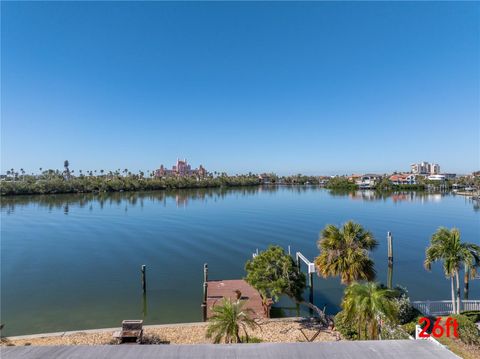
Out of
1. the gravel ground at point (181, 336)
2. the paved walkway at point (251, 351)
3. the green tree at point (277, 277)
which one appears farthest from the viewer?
the green tree at point (277, 277)

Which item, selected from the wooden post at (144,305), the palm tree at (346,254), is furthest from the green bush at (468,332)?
the wooden post at (144,305)

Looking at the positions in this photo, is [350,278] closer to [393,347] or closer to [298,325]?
[298,325]

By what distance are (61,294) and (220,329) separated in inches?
692

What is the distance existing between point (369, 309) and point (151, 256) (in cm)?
2787

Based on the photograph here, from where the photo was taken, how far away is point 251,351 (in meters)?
6.55

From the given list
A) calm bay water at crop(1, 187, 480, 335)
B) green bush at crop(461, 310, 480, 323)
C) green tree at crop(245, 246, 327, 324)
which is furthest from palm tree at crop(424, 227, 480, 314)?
calm bay water at crop(1, 187, 480, 335)

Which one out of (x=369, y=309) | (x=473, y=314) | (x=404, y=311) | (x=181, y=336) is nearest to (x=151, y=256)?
(x=181, y=336)

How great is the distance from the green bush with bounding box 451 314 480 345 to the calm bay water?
8.73 metres

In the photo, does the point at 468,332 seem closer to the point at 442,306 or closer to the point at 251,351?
the point at 442,306

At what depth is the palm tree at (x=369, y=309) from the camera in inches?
380

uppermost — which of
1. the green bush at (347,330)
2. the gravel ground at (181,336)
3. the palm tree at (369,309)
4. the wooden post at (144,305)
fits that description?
the palm tree at (369,309)

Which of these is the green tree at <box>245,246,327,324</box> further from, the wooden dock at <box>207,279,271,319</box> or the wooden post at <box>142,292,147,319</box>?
the wooden post at <box>142,292,147,319</box>

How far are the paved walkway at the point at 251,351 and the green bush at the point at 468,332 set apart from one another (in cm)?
758

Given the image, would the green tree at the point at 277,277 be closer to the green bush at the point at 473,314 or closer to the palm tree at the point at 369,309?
the palm tree at the point at 369,309
